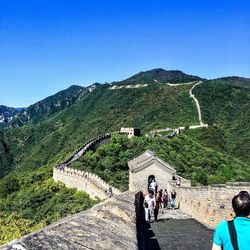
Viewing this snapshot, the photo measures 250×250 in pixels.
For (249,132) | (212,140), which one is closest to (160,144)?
(212,140)

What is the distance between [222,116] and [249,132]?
1419 cm

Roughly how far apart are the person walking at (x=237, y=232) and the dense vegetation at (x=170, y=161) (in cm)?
2686

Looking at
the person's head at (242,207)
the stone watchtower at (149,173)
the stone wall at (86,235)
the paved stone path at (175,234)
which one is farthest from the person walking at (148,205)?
the person's head at (242,207)

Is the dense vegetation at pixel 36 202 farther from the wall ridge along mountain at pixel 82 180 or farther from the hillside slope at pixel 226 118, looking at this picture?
the hillside slope at pixel 226 118

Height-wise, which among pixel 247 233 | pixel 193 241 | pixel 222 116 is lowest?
pixel 193 241

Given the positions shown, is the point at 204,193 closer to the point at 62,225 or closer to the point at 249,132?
the point at 62,225

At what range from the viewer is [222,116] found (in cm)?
9300

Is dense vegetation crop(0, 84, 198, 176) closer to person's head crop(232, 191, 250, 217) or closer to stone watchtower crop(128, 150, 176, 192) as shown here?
stone watchtower crop(128, 150, 176, 192)

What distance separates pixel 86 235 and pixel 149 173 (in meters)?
21.1

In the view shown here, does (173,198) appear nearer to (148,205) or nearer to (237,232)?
(148,205)

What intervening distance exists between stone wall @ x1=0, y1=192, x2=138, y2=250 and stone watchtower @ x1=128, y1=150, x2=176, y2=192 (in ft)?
62.8

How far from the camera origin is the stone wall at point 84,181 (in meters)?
31.4

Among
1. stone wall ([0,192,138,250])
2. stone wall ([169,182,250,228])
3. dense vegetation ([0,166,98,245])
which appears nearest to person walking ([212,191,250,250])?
stone wall ([0,192,138,250])

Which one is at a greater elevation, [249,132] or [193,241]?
[249,132]
